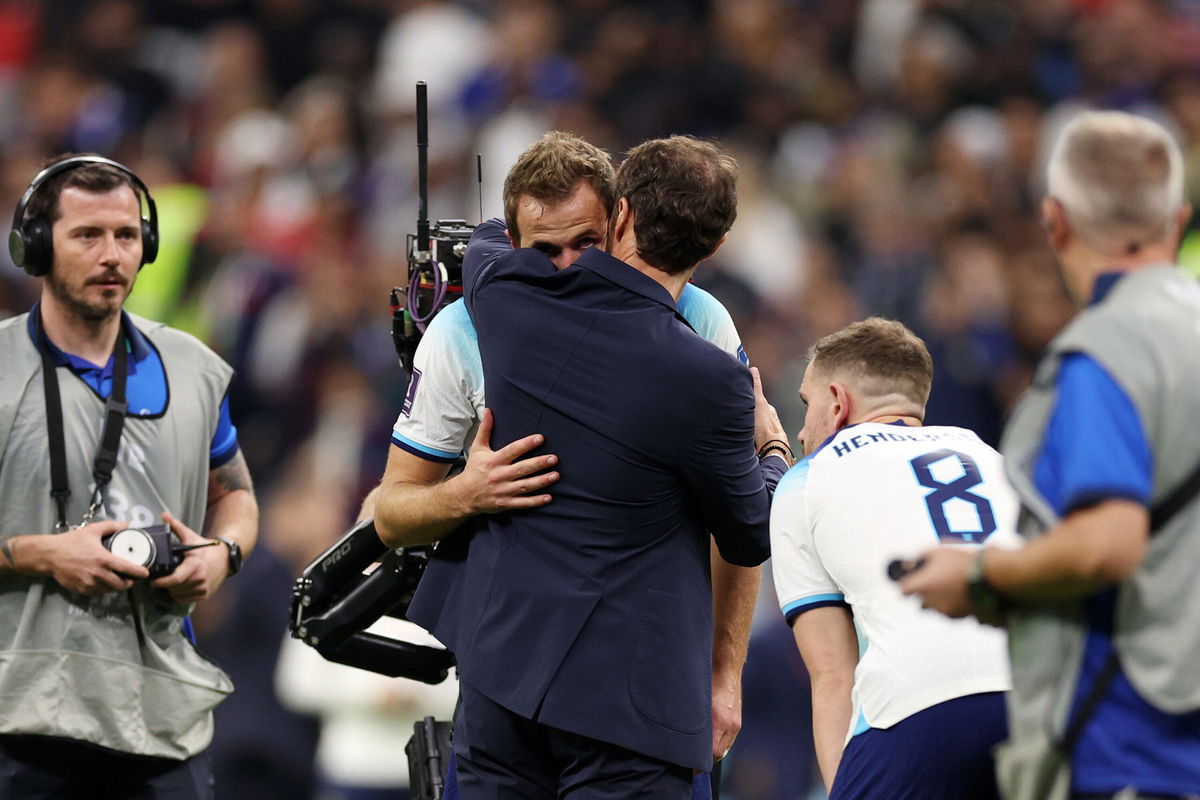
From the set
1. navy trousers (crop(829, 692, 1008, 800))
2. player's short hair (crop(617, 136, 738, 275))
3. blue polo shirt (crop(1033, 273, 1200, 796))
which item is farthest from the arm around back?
blue polo shirt (crop(1033, 273, 1200, 796))

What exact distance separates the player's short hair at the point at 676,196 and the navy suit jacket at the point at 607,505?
0.29ft

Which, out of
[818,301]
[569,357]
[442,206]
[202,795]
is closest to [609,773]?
[569,357]

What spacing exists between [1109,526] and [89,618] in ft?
8.30

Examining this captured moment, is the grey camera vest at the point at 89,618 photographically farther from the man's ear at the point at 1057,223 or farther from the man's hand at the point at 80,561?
the man's ear at the point at 1057,223

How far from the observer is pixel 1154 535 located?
2.47 m

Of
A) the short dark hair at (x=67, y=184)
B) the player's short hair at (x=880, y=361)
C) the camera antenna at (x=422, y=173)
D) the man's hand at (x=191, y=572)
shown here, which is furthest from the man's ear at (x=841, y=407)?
the short dark hair at (x=67, y=184)

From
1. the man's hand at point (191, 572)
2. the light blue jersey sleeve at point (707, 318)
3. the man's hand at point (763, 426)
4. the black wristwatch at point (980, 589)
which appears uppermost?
the light blue jersey sleeve at point (707, 318)

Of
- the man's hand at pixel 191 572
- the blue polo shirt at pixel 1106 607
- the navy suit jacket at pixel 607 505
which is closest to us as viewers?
the blue polo shirt at pixel 1106 607

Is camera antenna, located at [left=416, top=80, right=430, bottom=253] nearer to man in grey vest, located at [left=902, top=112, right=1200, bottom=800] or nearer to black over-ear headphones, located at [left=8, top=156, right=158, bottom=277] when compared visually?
black over-ear headphones, located at [left=8, top=156, right=158, bottom=277]

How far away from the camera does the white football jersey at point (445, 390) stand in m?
3.51

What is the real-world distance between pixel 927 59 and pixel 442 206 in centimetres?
300

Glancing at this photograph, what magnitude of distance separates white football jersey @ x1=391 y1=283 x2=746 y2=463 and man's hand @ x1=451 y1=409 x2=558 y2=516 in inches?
10.2

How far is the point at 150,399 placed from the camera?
416 centimetres

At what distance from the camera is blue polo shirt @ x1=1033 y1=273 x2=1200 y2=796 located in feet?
7.84
